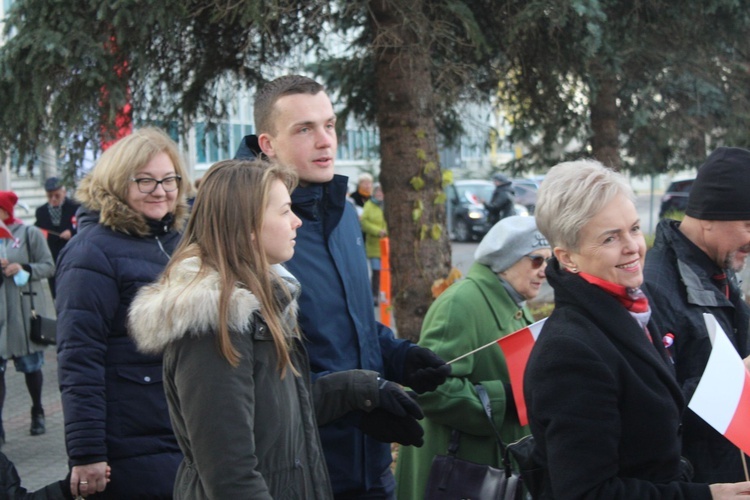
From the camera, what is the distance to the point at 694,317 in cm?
325

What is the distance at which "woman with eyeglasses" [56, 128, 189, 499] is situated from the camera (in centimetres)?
338

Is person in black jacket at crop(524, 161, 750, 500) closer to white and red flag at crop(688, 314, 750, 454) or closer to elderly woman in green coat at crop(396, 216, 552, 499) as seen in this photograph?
white and red flag at crop(688, 314, 750, 454)

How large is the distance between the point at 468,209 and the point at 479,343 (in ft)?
83.4

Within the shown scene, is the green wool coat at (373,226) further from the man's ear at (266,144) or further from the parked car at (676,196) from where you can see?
the man's ear at (266,144)

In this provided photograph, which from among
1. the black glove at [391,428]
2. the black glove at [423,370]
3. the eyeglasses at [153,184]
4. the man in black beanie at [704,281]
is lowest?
the black glove at [391,428]

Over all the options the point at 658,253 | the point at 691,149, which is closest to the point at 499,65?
the point at 658,253

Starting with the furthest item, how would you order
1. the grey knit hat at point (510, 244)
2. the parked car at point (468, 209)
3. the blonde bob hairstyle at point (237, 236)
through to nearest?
the parked car at point (468, 209), the grey knit hat at point (510, 244), the blonde bob hairstyle at point (237, 236)

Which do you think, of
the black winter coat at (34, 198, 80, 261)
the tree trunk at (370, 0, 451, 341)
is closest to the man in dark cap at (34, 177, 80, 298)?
the black winter coat at (34, 198, 80, 261)

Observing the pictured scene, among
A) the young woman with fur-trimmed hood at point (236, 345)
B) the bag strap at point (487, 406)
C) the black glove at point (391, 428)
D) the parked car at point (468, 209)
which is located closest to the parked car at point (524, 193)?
the parked car at point (468, 209)

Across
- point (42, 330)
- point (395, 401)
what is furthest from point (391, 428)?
→ point (42, 330)

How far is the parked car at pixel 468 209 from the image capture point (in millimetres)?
28891

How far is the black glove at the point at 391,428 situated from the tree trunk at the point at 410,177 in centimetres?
412

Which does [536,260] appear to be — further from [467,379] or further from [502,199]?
[502,199]

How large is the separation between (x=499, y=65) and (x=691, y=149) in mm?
9051
